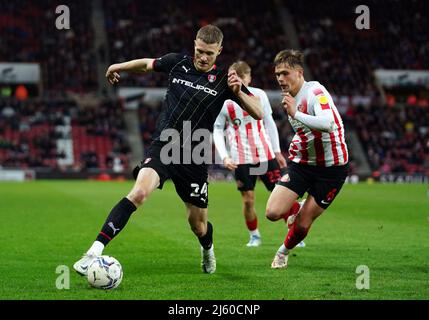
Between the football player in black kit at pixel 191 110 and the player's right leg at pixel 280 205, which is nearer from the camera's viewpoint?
the football player in black kit at pixel 191 110

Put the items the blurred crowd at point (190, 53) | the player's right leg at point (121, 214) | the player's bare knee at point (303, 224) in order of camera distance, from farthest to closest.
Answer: the blurred crowd at point (190, 53), the player's bare knee at point (303, 224), the player's right leg at point (121, 214)

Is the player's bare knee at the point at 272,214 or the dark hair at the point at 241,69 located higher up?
the dark hair at the point at 241,69

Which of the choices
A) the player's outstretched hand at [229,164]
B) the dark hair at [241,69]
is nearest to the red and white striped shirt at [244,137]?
the player's outstretched hand at [229,164]

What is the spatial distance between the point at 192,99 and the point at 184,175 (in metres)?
0.80

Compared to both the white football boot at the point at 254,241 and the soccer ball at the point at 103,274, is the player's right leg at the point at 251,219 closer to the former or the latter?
the white football boot at the point at 254,241

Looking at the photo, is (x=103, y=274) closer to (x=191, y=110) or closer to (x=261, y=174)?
(x=191, y=110)

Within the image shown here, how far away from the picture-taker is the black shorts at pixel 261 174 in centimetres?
1145

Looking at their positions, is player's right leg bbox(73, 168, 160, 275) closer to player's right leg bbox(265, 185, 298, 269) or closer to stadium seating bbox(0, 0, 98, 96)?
player's right leg bbox(265, 185, 298, 269)

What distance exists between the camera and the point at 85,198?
74.1 feet

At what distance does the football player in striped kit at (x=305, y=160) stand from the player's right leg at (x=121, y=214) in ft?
5.49

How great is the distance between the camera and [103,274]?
6984 millimetres

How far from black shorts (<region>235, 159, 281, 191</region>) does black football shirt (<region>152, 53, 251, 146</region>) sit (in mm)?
3344

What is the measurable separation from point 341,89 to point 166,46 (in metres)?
10.8
